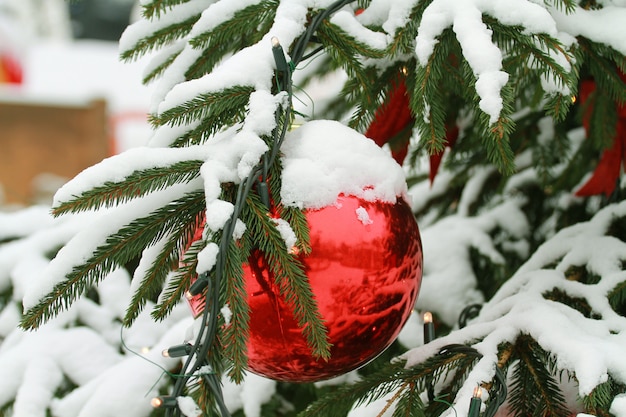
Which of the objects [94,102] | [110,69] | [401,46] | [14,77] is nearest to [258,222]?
[401,46]

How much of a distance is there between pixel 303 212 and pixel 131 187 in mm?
123

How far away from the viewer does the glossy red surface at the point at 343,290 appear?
0.48 meters

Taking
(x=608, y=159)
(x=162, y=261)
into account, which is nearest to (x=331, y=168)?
(x=162, y=261)

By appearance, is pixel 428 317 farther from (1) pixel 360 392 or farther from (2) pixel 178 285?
(2) pixel 178 285

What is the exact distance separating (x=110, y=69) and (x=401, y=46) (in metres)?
6.19

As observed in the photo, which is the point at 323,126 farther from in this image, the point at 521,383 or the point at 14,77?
the point at 14,77

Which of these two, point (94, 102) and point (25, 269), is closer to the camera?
point (25, 269)

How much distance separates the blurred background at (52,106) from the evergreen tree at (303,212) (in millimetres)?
2273

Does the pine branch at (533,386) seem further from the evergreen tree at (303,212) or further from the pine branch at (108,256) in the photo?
the pine branch at (108,256)

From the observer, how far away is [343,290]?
1.60 ft

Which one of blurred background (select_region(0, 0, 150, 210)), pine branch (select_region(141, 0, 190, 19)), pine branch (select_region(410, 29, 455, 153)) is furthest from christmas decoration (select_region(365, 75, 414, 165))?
blurred background (select_region(0, 0, 150, 210))

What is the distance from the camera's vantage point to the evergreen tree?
0.46 metres

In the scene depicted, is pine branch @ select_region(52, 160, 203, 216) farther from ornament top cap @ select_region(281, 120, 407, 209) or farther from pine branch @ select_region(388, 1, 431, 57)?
pine branch @ select_region(388, 1, 431, 57)

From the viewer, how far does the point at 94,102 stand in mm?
4008
